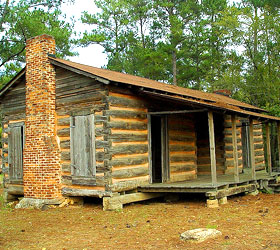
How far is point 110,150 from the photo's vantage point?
1044 cm

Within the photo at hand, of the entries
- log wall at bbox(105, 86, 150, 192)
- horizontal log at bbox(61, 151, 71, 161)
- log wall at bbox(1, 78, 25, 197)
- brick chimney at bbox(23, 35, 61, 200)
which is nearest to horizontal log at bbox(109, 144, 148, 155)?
log wall at bbox(105, 86, 150, 192)

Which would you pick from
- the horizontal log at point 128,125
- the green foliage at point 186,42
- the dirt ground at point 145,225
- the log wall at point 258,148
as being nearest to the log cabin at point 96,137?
the horizontal log at point 128,125

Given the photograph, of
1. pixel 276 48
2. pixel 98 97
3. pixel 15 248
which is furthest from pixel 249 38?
pixel 15 248

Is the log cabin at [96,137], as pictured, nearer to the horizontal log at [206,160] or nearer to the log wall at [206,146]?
the log wall at [206,146]

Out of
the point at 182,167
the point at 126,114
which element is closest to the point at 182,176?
the point at 182,167

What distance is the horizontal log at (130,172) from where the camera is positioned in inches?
415

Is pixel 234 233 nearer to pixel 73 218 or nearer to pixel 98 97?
pixel 73 218

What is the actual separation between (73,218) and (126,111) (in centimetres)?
349

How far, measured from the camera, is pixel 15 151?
13.4 m

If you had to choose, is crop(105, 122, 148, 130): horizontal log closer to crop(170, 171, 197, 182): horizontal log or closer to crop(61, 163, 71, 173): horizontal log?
crop(61, 163, 71, 173): horizontal log

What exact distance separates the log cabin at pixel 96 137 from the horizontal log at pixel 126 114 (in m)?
0.03

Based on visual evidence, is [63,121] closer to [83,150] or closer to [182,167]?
[83,150]

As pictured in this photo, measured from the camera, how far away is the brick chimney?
1162 centimetres

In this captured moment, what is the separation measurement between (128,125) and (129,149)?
2.39 feet
